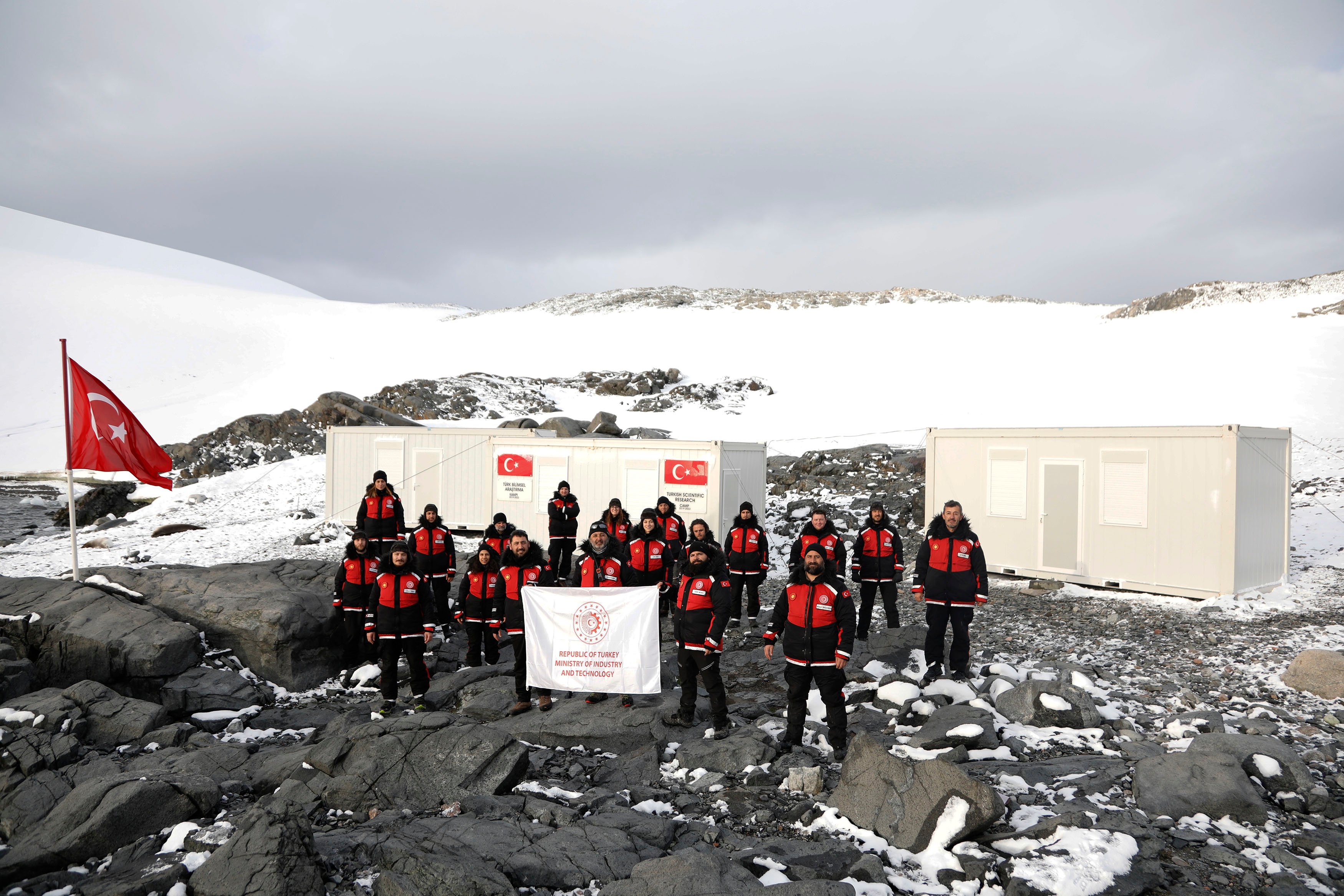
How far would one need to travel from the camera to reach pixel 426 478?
734 inches

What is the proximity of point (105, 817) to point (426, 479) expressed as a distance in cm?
1359

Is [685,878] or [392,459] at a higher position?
[392,459]

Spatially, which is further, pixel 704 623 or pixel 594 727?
pixel 594 727

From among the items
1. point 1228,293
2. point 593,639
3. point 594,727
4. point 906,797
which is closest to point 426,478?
point 593,639

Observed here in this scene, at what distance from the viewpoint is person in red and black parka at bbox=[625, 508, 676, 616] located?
11258 millimetres

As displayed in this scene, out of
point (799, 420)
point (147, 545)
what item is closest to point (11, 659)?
point (147, 545)

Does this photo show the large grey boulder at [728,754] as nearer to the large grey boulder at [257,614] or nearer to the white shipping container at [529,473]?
the large grey boulder at [257,614]

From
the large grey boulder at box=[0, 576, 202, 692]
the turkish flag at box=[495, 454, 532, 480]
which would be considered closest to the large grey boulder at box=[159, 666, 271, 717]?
the large grey boulder at box=[0, 576, 202, 692]

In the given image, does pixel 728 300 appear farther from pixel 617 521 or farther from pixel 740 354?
pixel 617 521

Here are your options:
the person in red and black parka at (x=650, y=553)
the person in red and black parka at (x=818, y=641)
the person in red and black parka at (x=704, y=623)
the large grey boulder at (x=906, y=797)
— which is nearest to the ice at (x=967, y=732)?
the person in red and black parka at (x=818, y=641)

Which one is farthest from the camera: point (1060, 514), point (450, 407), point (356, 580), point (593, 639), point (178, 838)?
point (450, 407)

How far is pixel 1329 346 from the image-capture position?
118ft

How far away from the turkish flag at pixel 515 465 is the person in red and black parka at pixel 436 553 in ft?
19.8

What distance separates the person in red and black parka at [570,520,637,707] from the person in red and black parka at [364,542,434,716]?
1.83m
